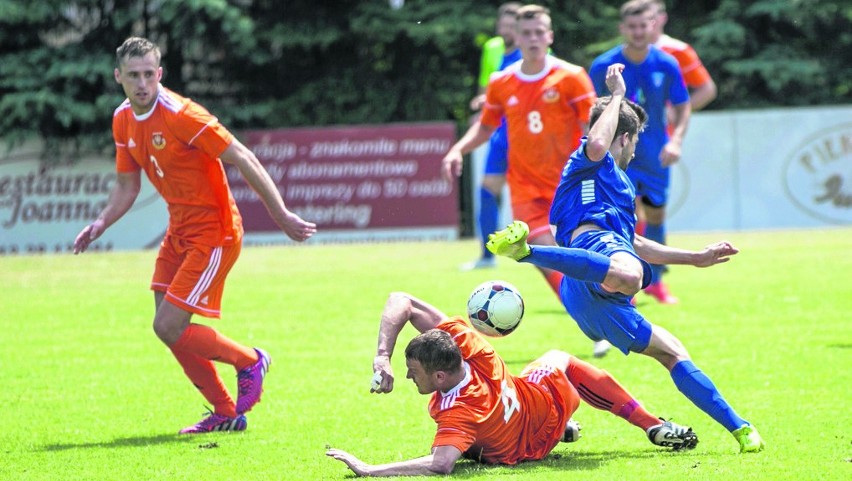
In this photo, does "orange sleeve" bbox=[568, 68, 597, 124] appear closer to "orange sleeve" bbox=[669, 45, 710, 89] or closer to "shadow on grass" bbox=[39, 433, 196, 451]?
"orange sleeve" bbox=[669, 45, 710, 89]

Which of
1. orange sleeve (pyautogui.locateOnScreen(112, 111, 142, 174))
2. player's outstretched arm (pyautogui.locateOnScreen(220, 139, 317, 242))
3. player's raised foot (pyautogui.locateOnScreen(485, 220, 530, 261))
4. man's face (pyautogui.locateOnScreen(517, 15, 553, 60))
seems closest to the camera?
player's raised foot (pyautogui.locateOnScreen(485, 220, 530, 261))

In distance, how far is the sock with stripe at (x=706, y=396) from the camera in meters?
6.07

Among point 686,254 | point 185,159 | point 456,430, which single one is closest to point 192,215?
point 185,159

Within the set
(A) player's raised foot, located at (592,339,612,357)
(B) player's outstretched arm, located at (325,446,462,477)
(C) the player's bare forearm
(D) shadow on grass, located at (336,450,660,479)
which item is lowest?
(A) player's raised foot, located at (592,339,612,357)

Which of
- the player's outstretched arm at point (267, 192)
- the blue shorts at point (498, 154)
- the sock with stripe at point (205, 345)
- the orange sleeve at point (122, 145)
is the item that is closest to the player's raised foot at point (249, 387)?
the sock with stripe at point (205, 345)

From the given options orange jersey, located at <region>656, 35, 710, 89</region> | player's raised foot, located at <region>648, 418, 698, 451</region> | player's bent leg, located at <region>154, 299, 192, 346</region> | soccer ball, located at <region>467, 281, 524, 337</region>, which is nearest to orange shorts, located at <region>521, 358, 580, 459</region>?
soccer ball, located at <region>467, 281, 524, 337</region>

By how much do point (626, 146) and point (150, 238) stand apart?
15.8 metres

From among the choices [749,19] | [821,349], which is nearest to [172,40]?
[749,19]

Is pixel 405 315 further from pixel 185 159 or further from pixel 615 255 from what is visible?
pixel 185 159

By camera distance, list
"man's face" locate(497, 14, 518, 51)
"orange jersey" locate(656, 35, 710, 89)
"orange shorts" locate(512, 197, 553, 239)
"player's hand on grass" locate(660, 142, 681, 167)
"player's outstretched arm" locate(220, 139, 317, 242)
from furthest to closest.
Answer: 1. "man's face" locate(497, 14, 518, 51)
2. "orange jersey" locate(656, 35, 710, 89)
3. "player's hand on grass" locate(660, 142, 681, 167)
4. "orange shorts" locate(512, 197, 553, 239)
5. "player's outstretched arm" locate(220, 139, 317, 242)

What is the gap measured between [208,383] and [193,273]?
64 centimetres

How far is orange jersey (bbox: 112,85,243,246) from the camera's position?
719 cm

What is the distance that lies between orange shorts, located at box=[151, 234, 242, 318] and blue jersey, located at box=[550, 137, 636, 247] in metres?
2.12

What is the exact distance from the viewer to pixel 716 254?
6035mm
